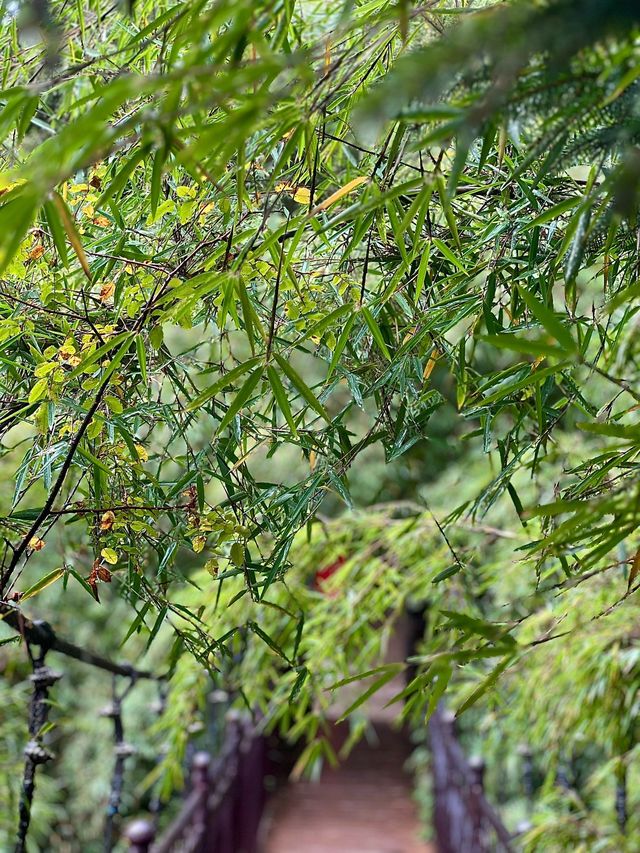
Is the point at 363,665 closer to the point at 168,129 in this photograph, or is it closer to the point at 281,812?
the point at 168,129

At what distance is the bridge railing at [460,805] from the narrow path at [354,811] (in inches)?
26.2

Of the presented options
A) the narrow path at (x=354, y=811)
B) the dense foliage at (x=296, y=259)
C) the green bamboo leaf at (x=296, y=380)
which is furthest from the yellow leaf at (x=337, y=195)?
the narrow path at (x=354, y=811)

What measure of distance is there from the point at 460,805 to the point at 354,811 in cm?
256

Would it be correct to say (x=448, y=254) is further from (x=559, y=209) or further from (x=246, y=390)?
(x=246, y=390)

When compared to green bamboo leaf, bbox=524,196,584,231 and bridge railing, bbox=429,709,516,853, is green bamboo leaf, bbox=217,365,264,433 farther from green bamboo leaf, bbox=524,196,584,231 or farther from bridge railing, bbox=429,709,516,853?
bridge railing, bbox=429,709,516,853

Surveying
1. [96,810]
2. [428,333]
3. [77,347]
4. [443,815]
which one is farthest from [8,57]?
[96,810]

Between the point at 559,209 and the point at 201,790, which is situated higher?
the point at 559,209

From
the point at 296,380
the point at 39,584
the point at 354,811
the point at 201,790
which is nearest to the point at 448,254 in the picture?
the point at 296,380

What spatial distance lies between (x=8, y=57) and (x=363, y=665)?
1.56 metres

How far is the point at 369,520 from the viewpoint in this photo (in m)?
2.16

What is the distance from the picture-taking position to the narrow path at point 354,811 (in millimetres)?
5074

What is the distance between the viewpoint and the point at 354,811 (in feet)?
18.9

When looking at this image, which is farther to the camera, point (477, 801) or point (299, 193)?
point (477, 801)

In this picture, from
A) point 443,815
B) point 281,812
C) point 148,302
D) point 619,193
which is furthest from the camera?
point 281,812
